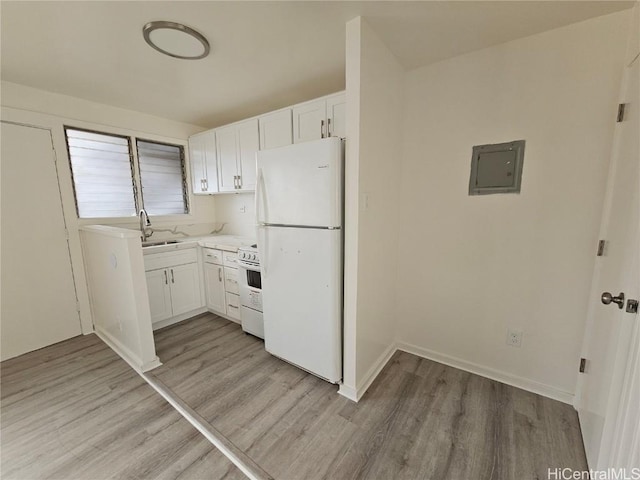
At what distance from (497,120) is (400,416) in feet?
6.96

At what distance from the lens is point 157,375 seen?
2119 mm

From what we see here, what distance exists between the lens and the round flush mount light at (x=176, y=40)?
159cm

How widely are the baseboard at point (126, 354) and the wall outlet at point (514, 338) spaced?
9.26 ft

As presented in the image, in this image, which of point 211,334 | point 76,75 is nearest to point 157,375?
point 211,334

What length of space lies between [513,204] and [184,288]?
10.7 ft

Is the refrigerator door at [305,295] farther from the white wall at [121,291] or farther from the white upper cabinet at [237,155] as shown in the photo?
the white upper cabinet at [237,155]

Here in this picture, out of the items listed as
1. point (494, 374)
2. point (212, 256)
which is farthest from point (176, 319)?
point (494, 374)

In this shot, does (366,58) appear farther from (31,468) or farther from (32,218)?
(32,218)

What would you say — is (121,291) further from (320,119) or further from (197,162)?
(320,119)

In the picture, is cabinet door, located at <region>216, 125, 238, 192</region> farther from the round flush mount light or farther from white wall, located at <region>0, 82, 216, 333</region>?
the round flush mount light

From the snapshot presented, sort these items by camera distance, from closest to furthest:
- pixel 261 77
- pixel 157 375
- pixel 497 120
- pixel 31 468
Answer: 1. pixel 31 468
2. pixel 497 120
3. pixel 157 375
4. pixel 261 77

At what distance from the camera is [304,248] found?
1.89 metres

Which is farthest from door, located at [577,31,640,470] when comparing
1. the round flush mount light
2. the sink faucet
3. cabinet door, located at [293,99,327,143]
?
the sink faucet

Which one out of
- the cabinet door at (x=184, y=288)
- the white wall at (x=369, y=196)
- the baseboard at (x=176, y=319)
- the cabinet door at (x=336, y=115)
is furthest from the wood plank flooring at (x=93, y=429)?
the cabinet door at (x=336, y=115)
